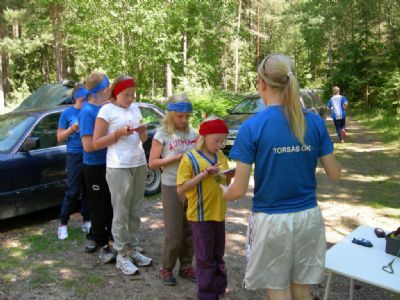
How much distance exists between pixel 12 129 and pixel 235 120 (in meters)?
6.76

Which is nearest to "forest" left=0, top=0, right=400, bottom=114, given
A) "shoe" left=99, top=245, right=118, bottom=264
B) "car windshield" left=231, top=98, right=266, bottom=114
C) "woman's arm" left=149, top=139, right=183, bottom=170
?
"car windshield" left=231, top=98, right=266, bottom=114

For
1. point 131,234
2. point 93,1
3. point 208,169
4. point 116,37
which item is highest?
point 93,1

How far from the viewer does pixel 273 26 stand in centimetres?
5253

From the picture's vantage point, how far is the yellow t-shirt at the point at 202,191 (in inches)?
134

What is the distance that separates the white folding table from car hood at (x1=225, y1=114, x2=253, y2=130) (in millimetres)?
7612

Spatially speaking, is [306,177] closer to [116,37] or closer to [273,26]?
[116,37]

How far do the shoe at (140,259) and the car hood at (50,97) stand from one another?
6511 mm

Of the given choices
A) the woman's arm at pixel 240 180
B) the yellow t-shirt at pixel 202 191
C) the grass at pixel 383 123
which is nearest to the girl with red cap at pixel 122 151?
the yellow t-shirt at pixel 202 191

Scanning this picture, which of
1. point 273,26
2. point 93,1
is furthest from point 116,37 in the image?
point 273,26

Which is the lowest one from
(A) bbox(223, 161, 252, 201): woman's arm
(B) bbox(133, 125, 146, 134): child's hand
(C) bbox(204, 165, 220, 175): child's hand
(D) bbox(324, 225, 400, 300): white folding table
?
(D) bbox(324, 225, 400, 300): white folding table

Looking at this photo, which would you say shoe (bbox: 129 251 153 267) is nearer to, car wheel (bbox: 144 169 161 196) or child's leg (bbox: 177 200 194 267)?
child's leg (bbox: 177 200 194 267)

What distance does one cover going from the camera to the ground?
4137mm

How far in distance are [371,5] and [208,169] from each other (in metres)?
26.1

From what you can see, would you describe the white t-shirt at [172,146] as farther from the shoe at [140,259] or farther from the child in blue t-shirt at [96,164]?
the shoe at [140,259]
